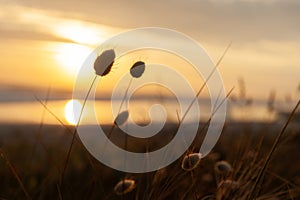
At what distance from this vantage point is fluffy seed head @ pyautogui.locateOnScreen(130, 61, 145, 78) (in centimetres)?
196

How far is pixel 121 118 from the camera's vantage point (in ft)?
6.84

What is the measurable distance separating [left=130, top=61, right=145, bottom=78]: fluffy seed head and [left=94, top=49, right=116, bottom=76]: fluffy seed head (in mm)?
103

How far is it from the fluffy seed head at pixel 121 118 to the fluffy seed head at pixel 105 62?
230 mm

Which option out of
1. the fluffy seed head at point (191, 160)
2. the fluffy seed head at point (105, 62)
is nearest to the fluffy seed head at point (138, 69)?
the fluffy seed head at point (105, 62)

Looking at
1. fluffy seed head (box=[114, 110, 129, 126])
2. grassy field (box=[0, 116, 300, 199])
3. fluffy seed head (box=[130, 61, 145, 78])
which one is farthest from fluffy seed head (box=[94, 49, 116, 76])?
grassy field (box=[0, 116, 300, 199])

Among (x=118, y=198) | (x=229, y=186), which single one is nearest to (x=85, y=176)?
(x=118, y=198)

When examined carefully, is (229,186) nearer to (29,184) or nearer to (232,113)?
(29,184)

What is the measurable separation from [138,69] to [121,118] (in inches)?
8.8

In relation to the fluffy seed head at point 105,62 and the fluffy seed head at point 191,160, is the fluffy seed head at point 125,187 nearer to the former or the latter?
the fluffy seed head at point 191,160

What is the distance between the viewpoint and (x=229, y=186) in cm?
227

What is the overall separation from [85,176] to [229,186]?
1.69m

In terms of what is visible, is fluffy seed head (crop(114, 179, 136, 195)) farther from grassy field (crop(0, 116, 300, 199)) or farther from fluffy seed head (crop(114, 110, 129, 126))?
fluffy seed head (crop(114, 110, 129, 126))

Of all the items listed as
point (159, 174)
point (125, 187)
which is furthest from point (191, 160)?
point (159, 174)

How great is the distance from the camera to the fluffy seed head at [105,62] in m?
1.88
